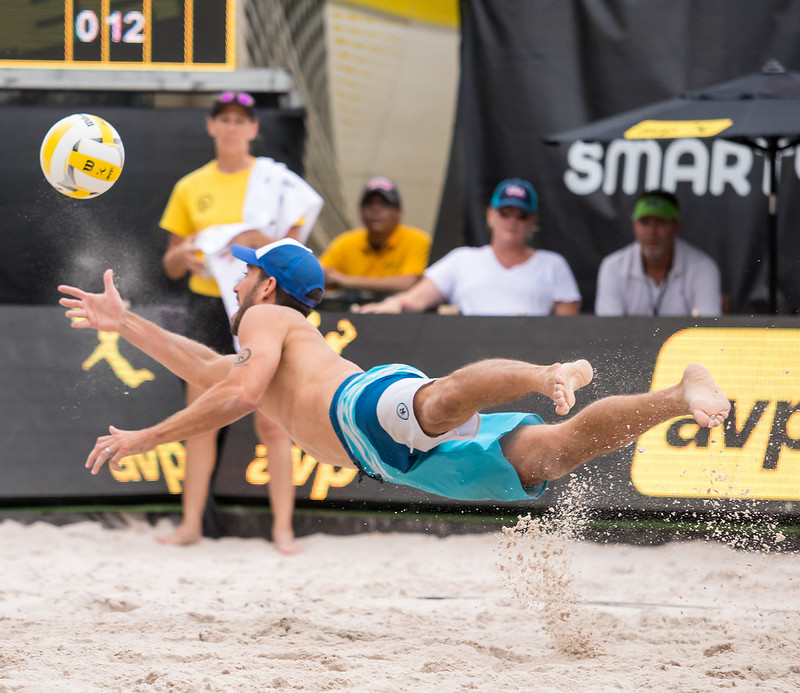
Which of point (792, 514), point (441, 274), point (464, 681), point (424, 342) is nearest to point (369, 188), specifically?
point (441, 274)

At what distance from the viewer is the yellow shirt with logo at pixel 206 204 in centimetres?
596

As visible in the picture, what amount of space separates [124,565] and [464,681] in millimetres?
2413

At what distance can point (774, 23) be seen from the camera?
6.96 meters

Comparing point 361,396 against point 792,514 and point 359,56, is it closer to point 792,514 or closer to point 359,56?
point 792,514

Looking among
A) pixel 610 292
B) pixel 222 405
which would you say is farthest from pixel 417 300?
pixel 222 405

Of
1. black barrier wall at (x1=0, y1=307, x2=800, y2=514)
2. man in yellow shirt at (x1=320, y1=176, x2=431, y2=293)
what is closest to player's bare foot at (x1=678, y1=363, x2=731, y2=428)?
black barrier wall at (x1=0, y1=307, x2=800, y2=514)

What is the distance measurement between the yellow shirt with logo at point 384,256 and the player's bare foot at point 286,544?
74.5 inches

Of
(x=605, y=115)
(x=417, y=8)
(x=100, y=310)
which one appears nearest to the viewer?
(x=100, y=310)

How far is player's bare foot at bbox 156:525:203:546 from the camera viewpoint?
5953 millimetres

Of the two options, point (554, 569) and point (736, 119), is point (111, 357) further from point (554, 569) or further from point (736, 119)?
point (736, 119)

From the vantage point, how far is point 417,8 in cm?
918

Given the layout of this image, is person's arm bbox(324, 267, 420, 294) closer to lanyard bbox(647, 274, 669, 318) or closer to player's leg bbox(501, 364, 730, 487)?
lanyard bbox(647, 274, 669, 318)

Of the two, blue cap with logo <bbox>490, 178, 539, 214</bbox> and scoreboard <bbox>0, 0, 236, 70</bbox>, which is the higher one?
scoreboard <bbox>0, 0, 236, 70</bbox>

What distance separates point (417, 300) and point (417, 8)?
3898 mm
